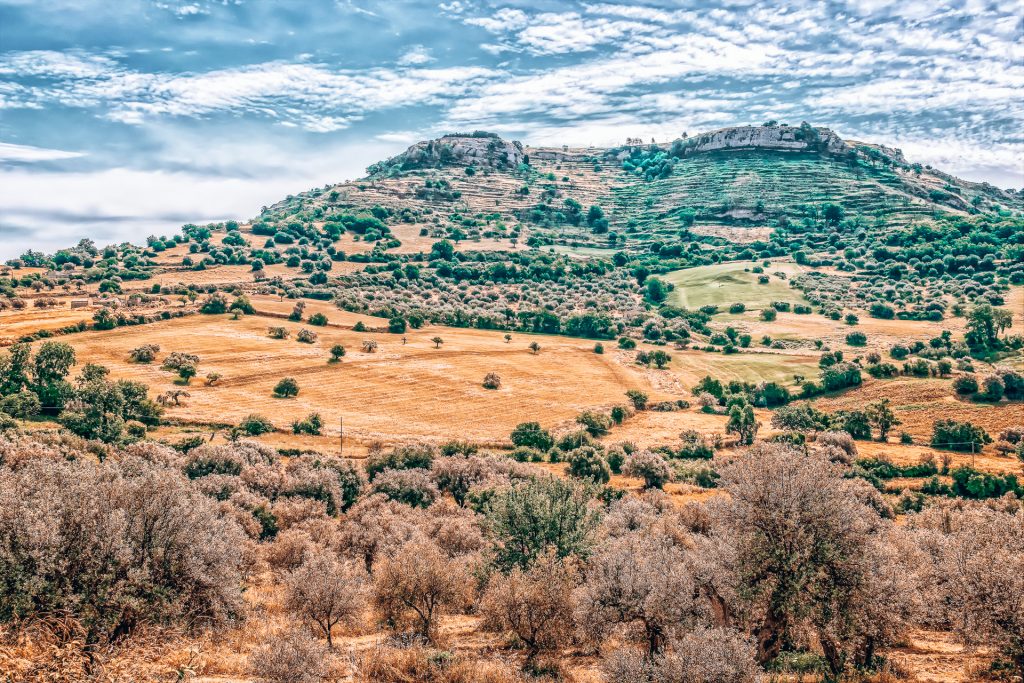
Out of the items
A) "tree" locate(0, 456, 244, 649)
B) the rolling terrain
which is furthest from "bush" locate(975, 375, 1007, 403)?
"tree" locate(0, 456, 244, 649)

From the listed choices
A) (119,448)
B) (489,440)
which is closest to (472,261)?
(489,440)

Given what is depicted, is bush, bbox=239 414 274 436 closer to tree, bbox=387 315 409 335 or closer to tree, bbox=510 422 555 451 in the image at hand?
tree, bbox=510 422 555 451

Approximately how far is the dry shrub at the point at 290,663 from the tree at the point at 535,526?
9390 millimetres

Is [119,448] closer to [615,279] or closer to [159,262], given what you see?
[159,262]

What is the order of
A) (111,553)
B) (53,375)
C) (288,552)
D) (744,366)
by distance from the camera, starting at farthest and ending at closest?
1. (744,366)
2. (53,375)
3. (288,552)
4. (111,553)

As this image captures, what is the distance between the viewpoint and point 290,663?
15.4 m

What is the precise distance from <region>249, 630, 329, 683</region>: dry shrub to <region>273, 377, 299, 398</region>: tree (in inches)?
2198

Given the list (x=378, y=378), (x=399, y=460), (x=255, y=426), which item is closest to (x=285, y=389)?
(x=378, y=378)

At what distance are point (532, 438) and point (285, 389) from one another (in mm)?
28805

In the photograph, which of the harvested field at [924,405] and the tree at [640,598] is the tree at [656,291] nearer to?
the harvested field at [924,405]

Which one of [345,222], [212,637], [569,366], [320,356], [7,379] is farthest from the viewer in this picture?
[345,222]

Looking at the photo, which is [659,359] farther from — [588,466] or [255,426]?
[255,426]

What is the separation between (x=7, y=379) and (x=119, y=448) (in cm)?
2459

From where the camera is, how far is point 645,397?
76.7 metres
